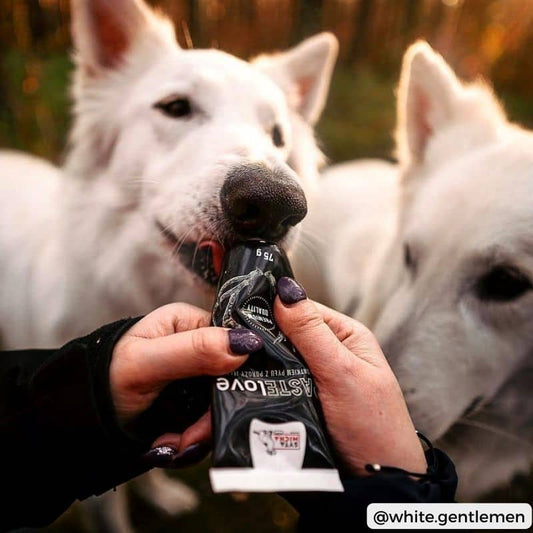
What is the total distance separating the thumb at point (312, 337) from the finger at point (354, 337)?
2.1 inches

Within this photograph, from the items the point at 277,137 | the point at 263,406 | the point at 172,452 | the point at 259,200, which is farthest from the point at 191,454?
the point at 277,137

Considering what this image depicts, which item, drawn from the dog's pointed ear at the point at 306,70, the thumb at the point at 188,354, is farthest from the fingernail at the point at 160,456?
the dog's pointed ear at the point at 306,70

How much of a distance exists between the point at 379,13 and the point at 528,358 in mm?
817

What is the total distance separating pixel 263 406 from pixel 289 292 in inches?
6.6

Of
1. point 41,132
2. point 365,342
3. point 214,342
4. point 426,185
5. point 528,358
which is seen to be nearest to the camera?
point 214,342

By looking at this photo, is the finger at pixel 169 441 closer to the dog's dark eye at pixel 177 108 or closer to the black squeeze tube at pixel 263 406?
the black squeeze tube at pixel 263 406

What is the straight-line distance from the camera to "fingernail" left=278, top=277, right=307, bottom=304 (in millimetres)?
750

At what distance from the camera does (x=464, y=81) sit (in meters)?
1.16

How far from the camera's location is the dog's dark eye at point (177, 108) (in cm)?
100

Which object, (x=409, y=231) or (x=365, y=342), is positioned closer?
(x=365, y=342)

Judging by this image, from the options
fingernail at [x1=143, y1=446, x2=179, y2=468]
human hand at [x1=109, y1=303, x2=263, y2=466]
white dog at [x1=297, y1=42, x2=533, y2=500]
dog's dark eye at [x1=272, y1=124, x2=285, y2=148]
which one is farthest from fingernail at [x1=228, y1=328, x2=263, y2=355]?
dog's dark eye at [x1=272, y1=124, x2=285, y2=148]

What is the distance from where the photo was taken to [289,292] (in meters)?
0.75

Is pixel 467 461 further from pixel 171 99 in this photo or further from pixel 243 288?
pixel 171 99

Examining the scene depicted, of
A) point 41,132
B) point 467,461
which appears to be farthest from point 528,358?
point 41,132
